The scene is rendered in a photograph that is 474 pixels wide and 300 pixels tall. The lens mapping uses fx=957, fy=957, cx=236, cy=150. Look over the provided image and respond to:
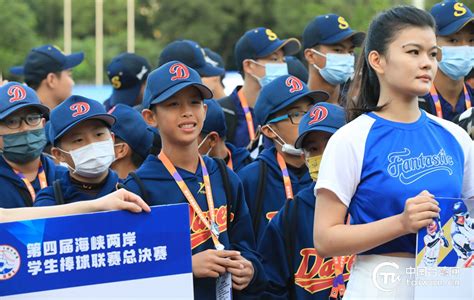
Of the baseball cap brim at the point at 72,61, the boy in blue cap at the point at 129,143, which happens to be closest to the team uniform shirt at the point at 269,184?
the boy in blue cap at the point at 129,143

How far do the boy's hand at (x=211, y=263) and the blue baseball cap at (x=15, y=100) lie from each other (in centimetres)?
205

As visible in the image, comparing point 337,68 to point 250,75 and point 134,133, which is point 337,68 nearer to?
point 250,75

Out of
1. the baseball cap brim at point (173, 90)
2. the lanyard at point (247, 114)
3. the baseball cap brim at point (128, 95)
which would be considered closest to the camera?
the baseball cap brim at point (173, 90)

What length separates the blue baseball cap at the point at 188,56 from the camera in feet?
29.9

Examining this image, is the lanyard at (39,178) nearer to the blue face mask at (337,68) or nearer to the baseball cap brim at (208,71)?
the blue face mask at (337,68)

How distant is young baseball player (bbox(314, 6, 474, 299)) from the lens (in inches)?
147

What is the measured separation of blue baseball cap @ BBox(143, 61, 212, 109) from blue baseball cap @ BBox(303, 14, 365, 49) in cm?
339

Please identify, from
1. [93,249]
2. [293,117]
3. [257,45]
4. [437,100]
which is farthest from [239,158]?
[93,249]

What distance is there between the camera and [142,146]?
268 inches

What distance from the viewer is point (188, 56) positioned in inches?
364

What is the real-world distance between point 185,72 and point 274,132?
1.42 metres

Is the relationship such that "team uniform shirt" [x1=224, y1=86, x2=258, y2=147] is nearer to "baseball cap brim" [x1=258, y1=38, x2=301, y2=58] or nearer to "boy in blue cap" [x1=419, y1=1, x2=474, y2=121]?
"baseball cap brim" [x1=258, y1=38, x2=301, y2=58]

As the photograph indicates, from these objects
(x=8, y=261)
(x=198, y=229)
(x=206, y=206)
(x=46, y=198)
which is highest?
(x=46, y=198)

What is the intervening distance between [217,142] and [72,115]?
146 cm
